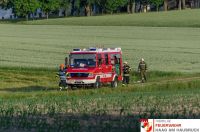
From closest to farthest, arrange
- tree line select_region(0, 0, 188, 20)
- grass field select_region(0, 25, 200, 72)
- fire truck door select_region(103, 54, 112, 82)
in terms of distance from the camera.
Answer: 1. fire truck door select_region(103, 54, 112, 82)
2. grass field select_region(0, 25, 200, 72)
3. tree line select_region(0, 0, 188, 20)

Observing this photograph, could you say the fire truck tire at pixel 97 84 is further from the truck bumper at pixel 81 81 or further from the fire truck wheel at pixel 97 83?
the truck bumper at pixel 81 81

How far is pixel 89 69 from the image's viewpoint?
114 ft

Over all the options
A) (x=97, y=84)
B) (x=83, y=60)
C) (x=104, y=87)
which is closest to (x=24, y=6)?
(x=83, y=60)

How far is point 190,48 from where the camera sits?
6150cm

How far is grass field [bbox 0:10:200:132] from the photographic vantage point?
1595 cm

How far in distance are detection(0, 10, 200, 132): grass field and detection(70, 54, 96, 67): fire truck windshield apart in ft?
5.13

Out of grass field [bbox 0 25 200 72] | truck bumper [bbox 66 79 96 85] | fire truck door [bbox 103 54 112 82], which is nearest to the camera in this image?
truck bumper [bbox 66 79 96 85]

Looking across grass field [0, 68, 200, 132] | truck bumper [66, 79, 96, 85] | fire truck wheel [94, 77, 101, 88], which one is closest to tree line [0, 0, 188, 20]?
fire truck wheel [94, 77, 101, 88]

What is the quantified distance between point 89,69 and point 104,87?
1.26 meters

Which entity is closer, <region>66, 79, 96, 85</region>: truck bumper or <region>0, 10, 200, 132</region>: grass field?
<region>0, 10, 200, 132</region>: grass field

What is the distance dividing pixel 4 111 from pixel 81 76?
17.0m

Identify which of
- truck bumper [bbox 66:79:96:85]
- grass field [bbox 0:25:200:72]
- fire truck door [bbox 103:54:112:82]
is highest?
fire truck door [bbox 103:54:112:82]

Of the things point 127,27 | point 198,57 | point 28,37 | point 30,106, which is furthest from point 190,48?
point 30,106

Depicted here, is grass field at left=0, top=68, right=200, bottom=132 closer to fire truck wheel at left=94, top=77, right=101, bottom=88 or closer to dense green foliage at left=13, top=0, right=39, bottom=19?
fire truck wheel at left=94, top=77, right=101, bottom=88
